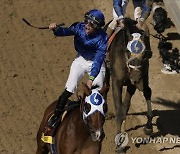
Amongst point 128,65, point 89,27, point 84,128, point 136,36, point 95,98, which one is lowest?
point 84,128

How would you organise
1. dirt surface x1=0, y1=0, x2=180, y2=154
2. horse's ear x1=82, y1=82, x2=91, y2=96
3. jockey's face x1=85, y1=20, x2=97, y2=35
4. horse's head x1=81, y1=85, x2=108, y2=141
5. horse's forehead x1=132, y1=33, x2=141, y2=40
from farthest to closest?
dirt surface x1=0, y1=0, x2=180, y2=154, horse's forehead x1=132, y1=33, x2=141, y2=40, jockey's face x1=85, y1=20, x2=97, y2=35, horse's ear x1=82, y1=82, x2=91, y2=96, horse's head x1=81, y1=85, x2=108, y2=141

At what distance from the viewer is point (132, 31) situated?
13.0 m

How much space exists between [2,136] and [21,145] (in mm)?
535

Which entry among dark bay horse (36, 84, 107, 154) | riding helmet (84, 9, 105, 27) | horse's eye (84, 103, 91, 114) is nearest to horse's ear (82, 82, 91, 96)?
dark bay horse (36, 84, 107, 154)

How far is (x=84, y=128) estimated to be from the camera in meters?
9.84

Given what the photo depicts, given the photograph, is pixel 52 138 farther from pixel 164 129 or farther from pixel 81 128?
pixel 164 129

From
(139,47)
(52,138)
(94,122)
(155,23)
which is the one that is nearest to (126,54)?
(139,47)

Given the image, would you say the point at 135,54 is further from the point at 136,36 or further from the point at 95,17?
the point at 95,17

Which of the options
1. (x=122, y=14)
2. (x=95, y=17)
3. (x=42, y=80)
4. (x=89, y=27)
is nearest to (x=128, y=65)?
(x=122, y=14)

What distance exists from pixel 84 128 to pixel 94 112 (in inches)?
30.0

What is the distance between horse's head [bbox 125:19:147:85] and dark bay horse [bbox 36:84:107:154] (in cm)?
235

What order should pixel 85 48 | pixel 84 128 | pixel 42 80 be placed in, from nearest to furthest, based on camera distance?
pixel 84 128, pixel 85 48, pixel 42 80

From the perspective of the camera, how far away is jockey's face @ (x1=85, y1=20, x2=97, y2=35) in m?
10.5

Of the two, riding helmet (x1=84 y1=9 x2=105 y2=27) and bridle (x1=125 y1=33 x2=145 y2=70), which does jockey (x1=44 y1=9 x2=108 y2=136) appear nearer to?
riding helmet (x1=84 y1=9 x2=105 y2=27)
